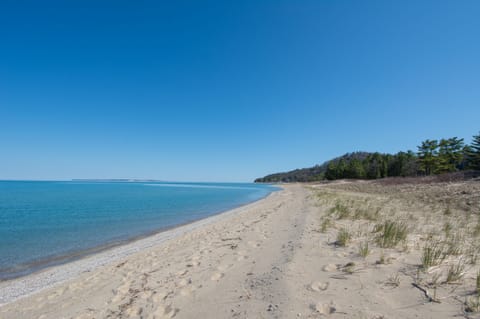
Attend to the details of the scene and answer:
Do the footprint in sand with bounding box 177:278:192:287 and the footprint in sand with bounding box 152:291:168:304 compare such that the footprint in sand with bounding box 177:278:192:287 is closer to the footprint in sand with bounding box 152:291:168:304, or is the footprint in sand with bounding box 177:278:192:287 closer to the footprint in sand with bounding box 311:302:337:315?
the footprint in sand with bounding box 152:291:168:304

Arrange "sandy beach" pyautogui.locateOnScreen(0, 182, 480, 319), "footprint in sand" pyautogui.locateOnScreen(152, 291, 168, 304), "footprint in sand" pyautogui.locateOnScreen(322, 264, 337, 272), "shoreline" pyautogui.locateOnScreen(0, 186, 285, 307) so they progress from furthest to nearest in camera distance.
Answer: "shoreline" pyautogui.locateOnScreen(0, 186, 285, 307), "footprint in sand" pyautogui.locateOnScreen(322, 264, 337, 272), "footprint in sand" pyautogui.locateOnScreen(152, 291, 168, 304), "sandy beach" pyautogui.locateOnScreen(0, 182, 480, 319)

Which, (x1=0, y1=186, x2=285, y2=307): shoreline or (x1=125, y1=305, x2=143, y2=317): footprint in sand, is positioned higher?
(x1=125, y1=305, x2=143, y2=317): footprint in sand

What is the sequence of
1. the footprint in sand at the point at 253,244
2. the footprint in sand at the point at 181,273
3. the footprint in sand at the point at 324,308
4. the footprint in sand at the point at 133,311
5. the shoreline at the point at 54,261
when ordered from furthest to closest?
the shoreline at the point at 54,261
the footprint in sand at the point at 253,244
the footprint in sand at the point at 181,273
the footprint in sand at the point at 133,311
the footprint in sand at the point at 324,308

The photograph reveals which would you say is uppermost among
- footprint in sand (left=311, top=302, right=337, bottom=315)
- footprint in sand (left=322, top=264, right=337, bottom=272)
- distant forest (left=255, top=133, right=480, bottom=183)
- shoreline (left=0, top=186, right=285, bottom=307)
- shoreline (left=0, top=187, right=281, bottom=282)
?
distant forest (left=255, top=133, right=480, bottom=183)

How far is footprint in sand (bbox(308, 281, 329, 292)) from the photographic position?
3.28m

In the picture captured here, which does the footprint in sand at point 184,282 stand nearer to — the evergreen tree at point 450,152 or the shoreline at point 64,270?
the shoreline at point 64,270

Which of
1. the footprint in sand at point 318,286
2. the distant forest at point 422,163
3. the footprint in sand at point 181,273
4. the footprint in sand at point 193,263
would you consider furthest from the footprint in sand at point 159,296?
the distant forest at point 422,163

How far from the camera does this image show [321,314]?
2.64m

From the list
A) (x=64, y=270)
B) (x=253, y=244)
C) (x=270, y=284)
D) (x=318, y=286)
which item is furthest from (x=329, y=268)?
(x=64, y=270)

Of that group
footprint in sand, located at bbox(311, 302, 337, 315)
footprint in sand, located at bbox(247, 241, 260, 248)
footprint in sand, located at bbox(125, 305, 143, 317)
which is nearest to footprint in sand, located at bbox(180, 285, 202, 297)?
footprint in sand, located at bbox(125, 305, 143, 317)

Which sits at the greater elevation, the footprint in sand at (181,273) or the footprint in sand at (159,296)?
the footprint in sand at (159,296)

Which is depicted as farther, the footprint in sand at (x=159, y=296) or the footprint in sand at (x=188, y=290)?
the footprint in sand at (x=188, y=290)

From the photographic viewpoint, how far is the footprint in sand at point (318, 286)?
3.28m

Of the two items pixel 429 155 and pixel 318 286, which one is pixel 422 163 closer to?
pixel 429 155
